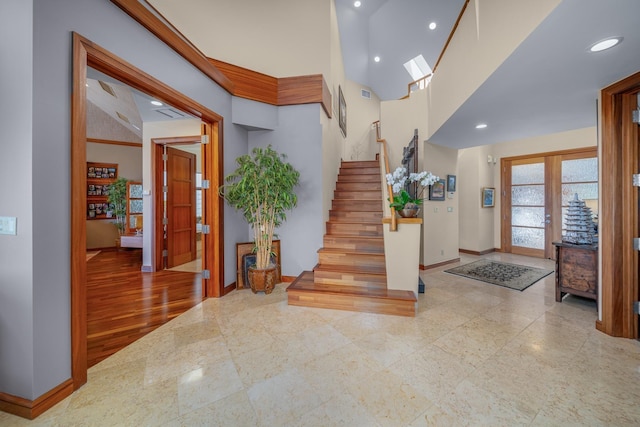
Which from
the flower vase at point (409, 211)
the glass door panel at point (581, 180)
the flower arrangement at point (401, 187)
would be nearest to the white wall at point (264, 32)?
the flower arrangement at point (401, 187)

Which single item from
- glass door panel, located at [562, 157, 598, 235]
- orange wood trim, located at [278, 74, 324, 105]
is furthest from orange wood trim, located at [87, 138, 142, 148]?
glass door panel, located at [562, 157, 598, 235]

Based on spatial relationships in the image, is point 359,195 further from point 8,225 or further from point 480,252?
point 8,225

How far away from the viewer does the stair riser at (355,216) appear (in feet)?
13.6

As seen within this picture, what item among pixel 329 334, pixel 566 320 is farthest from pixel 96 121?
pixel 566 320

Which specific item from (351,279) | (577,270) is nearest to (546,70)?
(577,270)

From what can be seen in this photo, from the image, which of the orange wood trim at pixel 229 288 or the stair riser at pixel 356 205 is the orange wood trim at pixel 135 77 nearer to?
the orange wood trim at pixel 229 288

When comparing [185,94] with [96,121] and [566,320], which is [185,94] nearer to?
[566,320]

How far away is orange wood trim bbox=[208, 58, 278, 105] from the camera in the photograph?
3473mm

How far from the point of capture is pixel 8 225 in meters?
1.46

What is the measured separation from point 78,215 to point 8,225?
303 millimetres

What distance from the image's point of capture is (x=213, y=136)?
3275 millimetres

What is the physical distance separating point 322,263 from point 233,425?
2.25 meters

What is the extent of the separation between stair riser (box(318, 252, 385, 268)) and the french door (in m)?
4.97

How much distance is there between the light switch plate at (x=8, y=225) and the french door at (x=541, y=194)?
8.13 m
